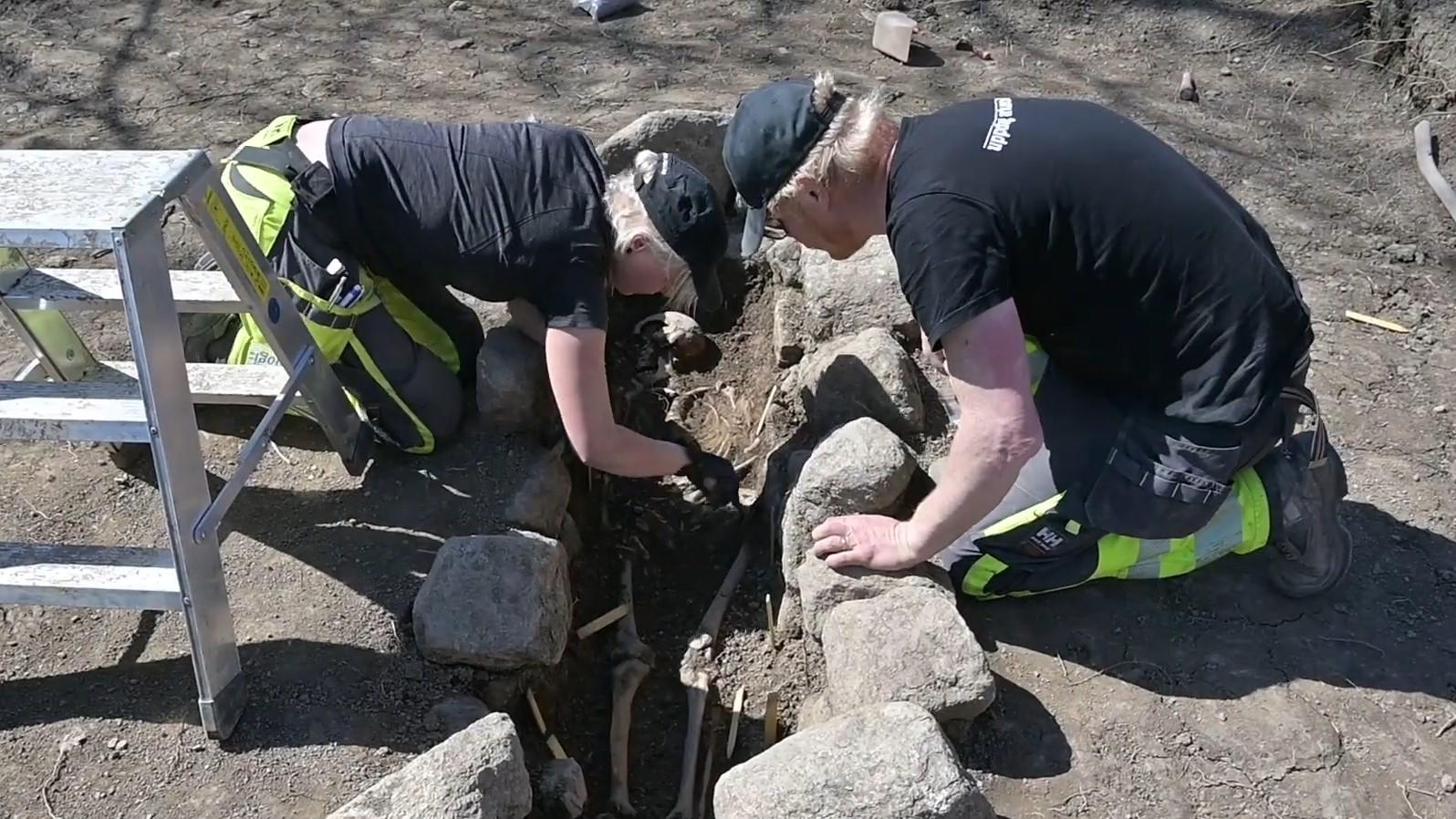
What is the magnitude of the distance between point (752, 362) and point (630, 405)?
50 cm

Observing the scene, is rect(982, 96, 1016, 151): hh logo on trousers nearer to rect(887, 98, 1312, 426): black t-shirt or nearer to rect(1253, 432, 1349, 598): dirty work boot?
rect(887, 98, 1312, 426): black t-shirt

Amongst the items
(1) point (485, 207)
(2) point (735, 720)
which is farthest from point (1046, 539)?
(1) point (485, 207)

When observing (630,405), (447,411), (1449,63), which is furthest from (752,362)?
(1449,63)

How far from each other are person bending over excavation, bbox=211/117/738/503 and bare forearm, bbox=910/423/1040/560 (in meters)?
0.82

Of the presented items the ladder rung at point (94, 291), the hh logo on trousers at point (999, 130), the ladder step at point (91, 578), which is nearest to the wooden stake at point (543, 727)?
the ladder step at point (91, 578)

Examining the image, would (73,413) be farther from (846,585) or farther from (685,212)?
(846,585)

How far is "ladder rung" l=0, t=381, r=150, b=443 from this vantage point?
2.48 m

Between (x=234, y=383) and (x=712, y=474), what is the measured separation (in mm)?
1348

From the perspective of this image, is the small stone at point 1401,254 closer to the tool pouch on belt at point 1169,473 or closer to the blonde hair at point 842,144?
the tool pouch on belt at point 1169,473

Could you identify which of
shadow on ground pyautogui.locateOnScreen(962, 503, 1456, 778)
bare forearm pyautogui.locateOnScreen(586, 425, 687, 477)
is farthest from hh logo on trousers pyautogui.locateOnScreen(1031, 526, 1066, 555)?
bare forearm pyautogui.locateOnScreen(586, 425, 687, 477)

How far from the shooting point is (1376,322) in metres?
4.08

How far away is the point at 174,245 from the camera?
14.1ft

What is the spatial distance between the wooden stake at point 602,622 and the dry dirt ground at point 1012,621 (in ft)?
0.28

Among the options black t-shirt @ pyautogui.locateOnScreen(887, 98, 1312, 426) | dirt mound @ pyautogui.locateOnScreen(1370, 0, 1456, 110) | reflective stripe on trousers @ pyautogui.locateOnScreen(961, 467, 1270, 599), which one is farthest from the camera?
dirt mound @ pyautogui.locateOnScreen(1370, 0, 1456, 110)
